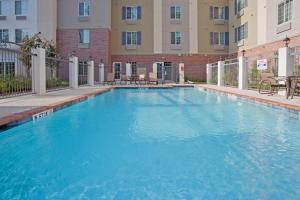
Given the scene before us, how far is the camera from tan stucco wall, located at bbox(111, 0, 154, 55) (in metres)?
35.7

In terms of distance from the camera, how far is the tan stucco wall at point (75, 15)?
113ft

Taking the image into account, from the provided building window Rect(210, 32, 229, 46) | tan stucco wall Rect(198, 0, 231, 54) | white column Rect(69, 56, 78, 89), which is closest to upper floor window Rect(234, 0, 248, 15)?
tan stucco wall Rect(198, 0, 231, 54)

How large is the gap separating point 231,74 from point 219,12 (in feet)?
49.9

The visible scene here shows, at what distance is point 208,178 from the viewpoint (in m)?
3.90

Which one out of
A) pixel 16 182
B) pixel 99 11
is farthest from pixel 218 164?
pixel 99 11

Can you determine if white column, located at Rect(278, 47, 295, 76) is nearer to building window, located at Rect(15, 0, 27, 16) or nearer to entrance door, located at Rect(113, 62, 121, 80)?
entrance door, located at Rect(113, 62, 121, 80)

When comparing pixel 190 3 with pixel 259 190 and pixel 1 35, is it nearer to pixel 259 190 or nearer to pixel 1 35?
pixel 1 35

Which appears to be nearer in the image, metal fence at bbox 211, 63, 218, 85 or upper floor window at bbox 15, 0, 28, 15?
metal fence at bbox 211, 63, 218, 85

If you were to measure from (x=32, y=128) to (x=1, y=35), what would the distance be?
1189 inches

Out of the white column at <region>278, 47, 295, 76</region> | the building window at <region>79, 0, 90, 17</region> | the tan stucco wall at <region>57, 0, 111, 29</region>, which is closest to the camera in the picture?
the white column at <region>278, 47, 295, 76</region>

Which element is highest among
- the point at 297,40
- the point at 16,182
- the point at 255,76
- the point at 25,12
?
the point at 25,12

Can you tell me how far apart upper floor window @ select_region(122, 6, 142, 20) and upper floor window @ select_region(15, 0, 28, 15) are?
9163 millimetres

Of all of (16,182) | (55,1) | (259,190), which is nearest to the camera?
(259,190)

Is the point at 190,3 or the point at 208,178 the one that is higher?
the point at 190,3
